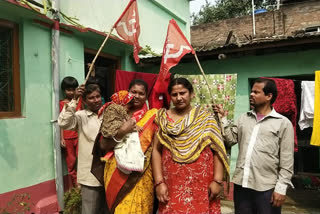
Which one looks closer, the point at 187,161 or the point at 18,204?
Answer: the point at 187,161

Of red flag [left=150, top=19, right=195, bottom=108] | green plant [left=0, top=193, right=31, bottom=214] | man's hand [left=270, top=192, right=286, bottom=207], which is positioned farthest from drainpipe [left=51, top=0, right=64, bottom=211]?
man's hand [left=270, top=192, right=286, bottom=207]

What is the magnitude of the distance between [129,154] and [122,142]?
0.41 feet

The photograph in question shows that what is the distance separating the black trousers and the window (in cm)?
287

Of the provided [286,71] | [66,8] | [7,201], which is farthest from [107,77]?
[286,71]

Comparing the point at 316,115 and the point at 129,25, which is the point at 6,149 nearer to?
the point at 129,25

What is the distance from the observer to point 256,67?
506cm

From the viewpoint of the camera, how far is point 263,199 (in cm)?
229

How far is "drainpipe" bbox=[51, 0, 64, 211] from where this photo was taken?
373 centimetres

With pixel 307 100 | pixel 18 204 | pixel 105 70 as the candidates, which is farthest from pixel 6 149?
pixel 307 100

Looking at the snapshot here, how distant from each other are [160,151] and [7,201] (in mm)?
2180

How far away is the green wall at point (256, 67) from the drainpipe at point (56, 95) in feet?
8.79

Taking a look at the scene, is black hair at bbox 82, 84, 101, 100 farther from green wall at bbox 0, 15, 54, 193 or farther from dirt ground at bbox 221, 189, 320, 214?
dirt ground at bbox 221, 189, 320, 214

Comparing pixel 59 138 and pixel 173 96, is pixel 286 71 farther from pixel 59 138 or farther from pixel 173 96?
pixel 59 138

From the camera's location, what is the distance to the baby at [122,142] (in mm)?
2123
